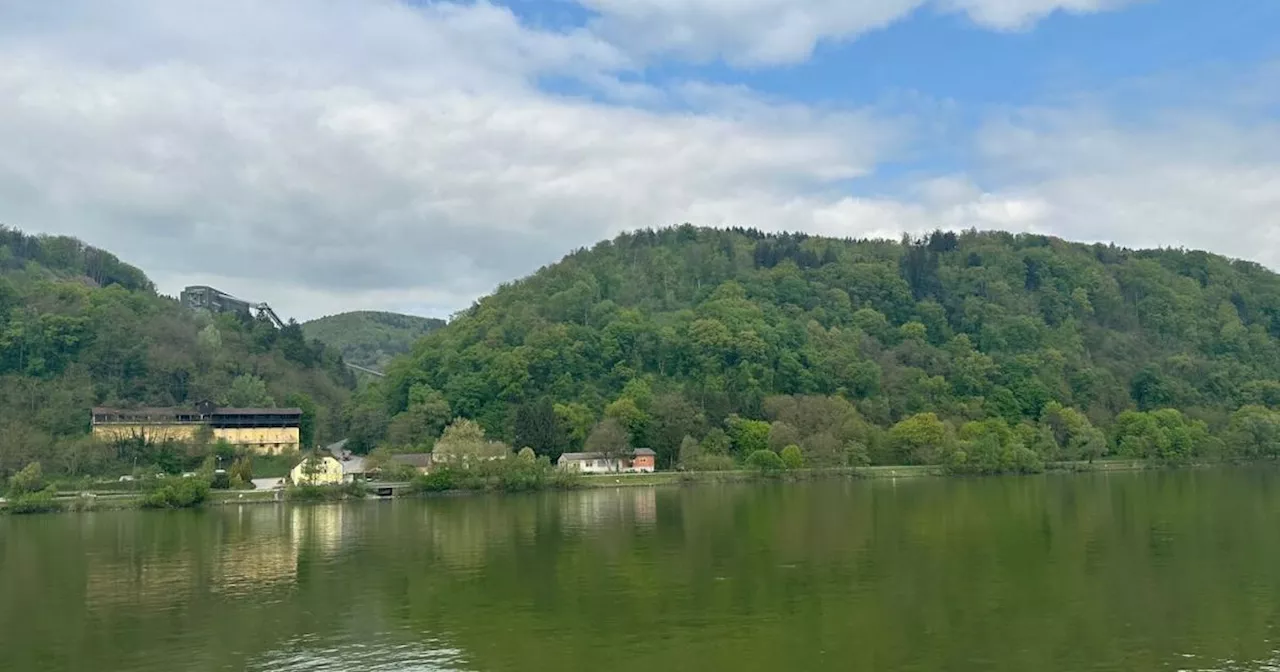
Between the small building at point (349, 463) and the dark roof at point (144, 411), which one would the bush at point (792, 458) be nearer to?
the small building at point (349, 463)

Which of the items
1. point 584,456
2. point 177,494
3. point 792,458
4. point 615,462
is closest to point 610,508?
point 177,494

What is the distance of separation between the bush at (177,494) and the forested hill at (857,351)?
26834 millimetres

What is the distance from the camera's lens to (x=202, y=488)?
188 feet

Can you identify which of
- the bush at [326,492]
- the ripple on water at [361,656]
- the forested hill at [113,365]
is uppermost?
the forested hill at [113,365]

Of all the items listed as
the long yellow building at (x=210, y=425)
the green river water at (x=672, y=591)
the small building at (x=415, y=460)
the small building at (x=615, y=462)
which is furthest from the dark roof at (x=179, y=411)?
the green river water at (x=672, y=591)

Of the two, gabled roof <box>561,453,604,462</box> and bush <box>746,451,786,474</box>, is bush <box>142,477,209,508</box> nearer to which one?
gabled roof <box>561,453,604,462</box>

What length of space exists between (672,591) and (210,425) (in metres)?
65.5

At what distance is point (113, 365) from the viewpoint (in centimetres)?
8800

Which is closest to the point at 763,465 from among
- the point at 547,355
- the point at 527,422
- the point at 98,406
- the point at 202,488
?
the point at 527,422

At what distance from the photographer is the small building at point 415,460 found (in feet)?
229

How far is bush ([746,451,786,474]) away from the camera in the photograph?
241ft

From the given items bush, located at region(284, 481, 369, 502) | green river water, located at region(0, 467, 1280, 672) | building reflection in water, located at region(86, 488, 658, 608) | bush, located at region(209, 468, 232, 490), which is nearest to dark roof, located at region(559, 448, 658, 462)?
building reflection in water, located at region(86, 488, 658, 608)

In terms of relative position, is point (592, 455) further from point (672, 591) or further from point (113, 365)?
point (672, 591)

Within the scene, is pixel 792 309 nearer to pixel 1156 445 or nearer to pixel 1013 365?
pixel 1013 365
